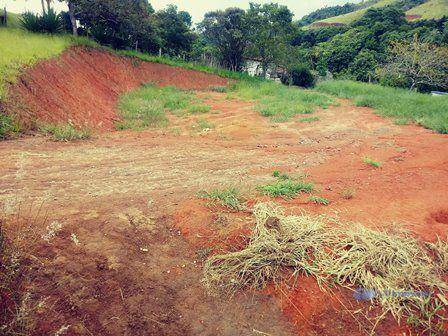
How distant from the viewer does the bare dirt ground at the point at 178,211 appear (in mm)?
2492

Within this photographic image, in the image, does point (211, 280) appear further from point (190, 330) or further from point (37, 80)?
point (37, 80)

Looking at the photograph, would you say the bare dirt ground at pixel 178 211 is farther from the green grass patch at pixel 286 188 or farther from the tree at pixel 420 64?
the tree at pixel 420 64

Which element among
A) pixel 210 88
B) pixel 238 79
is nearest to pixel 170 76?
pixel 210 88

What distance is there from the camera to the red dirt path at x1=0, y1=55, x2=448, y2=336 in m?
2.50

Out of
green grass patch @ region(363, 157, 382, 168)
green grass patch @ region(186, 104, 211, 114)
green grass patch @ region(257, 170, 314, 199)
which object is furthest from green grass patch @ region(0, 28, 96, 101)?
green grass patch @ region(363, 157, 382, 168)

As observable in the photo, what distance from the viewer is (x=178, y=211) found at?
397 centimetres

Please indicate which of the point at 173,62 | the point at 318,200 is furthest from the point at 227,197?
the point at 173,62

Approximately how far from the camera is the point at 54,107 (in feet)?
27.3

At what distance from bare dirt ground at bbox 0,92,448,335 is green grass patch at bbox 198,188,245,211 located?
19 cm

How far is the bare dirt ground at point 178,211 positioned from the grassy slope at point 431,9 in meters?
44.9

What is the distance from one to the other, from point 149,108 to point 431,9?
171 feet

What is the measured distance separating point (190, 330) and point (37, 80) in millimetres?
8906

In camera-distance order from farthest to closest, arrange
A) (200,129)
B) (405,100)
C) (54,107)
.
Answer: (405,100) → (200,129) → (54,107)

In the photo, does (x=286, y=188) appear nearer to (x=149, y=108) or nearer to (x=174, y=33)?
(x=149, y=108)
